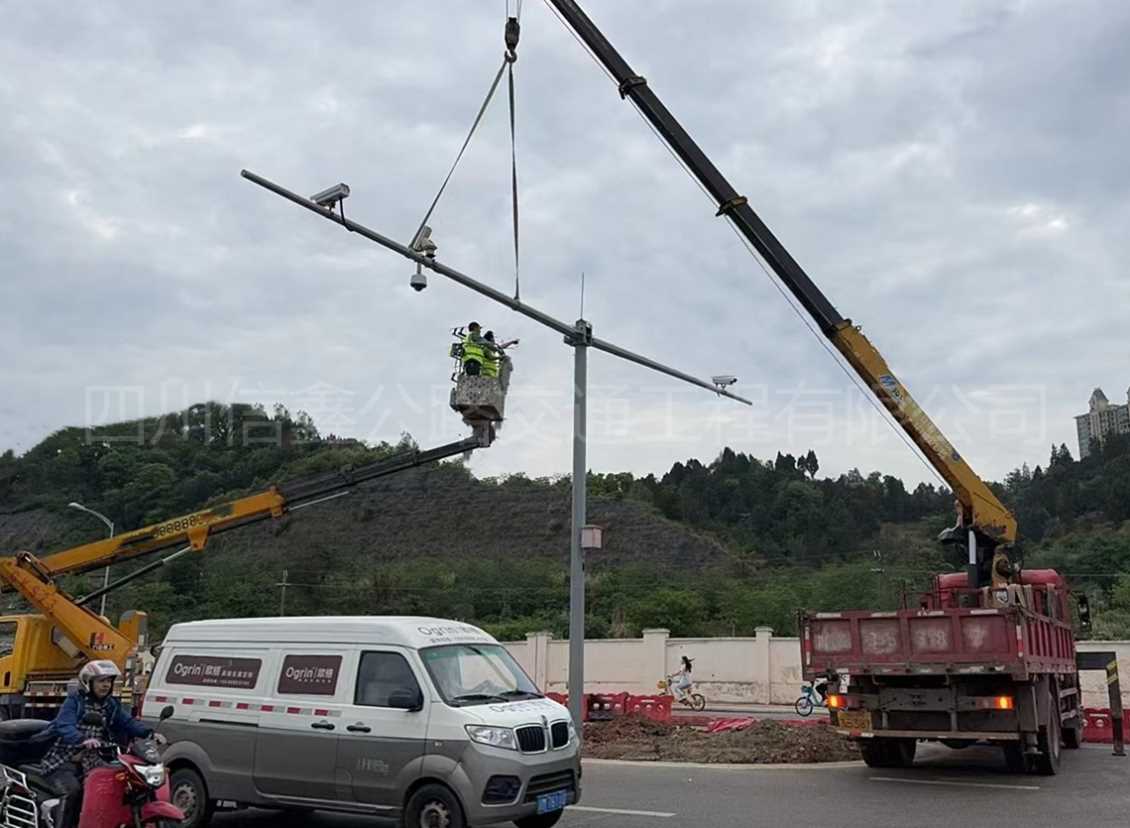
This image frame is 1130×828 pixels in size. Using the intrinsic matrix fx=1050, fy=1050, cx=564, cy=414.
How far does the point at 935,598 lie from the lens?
17.0m

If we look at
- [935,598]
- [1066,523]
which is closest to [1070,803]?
[935,598]

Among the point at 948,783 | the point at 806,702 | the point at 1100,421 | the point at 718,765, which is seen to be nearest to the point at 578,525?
the point at 718,765

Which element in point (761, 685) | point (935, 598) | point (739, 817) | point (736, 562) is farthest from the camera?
point (736, 562)

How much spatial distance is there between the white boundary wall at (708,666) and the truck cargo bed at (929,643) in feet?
57.1

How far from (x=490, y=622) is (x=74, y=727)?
51.2 meters

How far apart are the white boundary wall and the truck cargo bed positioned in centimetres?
1739

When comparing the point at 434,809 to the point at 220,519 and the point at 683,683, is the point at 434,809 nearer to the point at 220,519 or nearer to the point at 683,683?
the point at 220,519

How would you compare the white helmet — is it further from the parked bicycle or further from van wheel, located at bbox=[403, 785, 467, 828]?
the parked bicycle

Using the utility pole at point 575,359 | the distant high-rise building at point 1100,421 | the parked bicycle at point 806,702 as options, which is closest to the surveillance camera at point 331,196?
the utility pole at point 575,359

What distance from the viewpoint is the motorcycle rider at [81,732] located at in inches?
288

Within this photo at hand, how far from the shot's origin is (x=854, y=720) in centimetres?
1362

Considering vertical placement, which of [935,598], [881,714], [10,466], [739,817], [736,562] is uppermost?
[10,466]

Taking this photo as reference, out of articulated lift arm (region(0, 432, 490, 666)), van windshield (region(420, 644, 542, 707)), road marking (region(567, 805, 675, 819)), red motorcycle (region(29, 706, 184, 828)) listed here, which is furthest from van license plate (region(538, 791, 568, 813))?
articulated lift arm (region(0, 432, 490, 666))

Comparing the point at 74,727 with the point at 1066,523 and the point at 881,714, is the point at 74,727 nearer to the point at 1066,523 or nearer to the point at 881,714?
the point at 881,714
